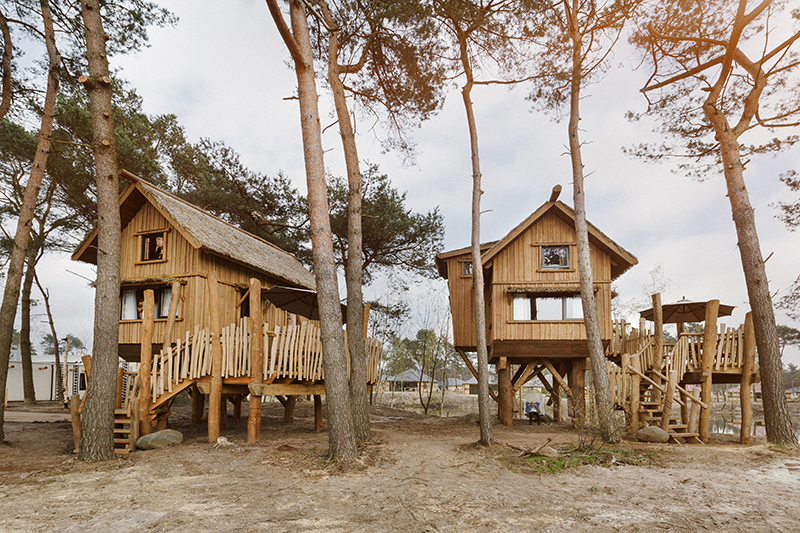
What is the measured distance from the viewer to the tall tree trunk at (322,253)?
8.53 m

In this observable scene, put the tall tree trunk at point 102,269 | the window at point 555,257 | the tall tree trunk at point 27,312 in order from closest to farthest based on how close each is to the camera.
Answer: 1. the tall tree trunk at point 102,269
2. the window at point 555,257
3. the tall tree trunk at point 27,312

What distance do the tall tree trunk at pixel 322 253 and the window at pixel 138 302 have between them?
29.2ft

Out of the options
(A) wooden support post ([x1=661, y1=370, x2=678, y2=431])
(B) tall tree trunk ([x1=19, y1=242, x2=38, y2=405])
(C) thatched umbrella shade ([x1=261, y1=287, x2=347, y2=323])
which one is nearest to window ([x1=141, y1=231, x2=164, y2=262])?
(C) thatched umbrella shade ([x1=261, y1=287, x2=347, y2=323])

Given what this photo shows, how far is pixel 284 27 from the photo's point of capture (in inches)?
336

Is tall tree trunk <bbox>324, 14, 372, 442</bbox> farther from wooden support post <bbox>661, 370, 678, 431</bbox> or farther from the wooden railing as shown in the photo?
wooden support post <bbox>661, 370, 678, 431</bbox>

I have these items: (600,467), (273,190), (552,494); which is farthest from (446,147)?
(552,494)

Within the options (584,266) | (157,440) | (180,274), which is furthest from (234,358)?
(584,266)

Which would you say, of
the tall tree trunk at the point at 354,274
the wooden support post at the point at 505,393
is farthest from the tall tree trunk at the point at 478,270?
the wooden support post at the point at 505,393

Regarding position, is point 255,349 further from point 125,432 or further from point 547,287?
point 547,287

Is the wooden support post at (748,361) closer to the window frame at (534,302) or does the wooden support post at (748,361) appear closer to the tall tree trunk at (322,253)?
the window frame at (534,302)

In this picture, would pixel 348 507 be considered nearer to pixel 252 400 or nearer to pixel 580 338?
pixel 252 400

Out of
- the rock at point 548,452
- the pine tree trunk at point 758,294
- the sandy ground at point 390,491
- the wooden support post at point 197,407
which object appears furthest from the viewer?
the wooden support post at point 197,407

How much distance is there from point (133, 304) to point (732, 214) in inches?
714

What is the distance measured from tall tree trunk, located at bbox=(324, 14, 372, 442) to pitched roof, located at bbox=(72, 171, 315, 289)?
5026 millimetres
